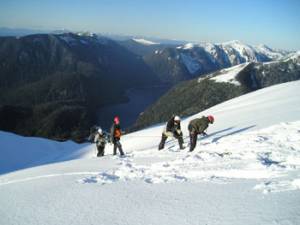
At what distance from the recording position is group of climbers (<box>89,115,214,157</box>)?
16.7 metres

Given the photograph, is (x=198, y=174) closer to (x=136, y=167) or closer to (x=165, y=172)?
(x=165, y=172)

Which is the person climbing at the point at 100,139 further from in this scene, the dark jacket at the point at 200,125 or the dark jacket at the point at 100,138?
the dark jacket at the point at 200,125

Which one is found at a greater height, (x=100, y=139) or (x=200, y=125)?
(x=200, y=125)

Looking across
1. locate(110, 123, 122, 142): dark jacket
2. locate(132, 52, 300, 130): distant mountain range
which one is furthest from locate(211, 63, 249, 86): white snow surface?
locate(110, 123, 122, 142): dark jacket

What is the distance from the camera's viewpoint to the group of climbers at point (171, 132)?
16.7m

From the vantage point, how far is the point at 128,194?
8539 millimetres

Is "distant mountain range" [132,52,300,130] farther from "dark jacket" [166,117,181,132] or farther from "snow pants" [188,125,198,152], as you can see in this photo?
"snow pants" [188,125,198,152]

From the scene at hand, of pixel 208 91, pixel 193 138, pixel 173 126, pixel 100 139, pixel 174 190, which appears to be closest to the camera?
pixel 174 190

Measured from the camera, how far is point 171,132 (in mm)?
18484

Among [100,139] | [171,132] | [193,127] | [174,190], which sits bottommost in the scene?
[174,190]

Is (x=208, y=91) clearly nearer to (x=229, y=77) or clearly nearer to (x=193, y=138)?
(x=229, y=77)

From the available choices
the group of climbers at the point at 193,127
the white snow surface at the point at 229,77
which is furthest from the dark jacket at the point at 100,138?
the white snow surface at the point at 229,77

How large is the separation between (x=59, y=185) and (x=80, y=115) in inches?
5752

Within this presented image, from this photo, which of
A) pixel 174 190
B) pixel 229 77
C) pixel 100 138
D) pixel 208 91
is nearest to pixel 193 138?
pixel 100 138
